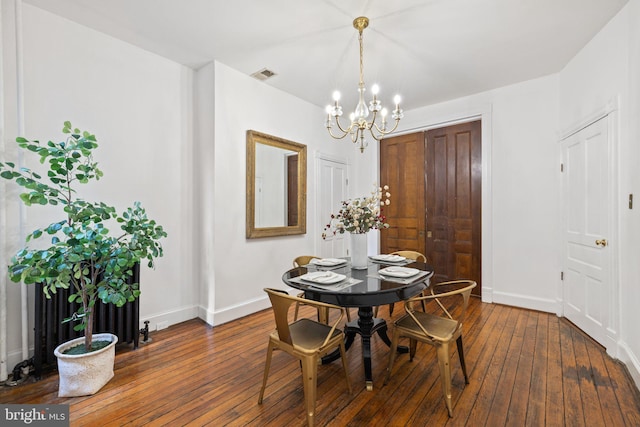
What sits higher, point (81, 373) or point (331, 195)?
point (331, 195)

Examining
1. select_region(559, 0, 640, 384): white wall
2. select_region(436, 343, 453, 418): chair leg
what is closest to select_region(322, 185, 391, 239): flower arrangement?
select_region(436, 343, 453, 418): chair leg

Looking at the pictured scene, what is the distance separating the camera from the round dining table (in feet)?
6.24

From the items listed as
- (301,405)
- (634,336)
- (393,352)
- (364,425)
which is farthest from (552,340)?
(301,405)

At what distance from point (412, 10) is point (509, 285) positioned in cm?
346

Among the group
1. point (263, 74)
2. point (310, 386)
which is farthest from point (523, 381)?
point (263, 74)

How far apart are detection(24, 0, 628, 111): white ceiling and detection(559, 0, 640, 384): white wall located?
0.19m

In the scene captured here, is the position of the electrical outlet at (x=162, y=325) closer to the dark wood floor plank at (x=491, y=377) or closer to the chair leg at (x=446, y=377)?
the chair leg at (x=446, y=377)

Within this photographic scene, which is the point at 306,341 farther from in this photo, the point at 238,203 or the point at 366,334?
the point at 238,203

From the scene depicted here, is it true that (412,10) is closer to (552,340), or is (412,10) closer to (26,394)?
(552,340)

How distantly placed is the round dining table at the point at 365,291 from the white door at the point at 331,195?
7.06 feet

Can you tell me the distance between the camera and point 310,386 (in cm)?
168

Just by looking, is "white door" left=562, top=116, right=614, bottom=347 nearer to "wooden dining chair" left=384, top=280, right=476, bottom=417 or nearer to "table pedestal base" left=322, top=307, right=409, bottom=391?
"wooden dining chair" left=384, top=280, right=476, bottom=417

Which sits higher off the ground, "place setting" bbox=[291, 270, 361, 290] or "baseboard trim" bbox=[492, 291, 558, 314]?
"place setting" bbox=[291, 270, 361, 290]

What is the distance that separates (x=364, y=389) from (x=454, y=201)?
3144 millimetres
